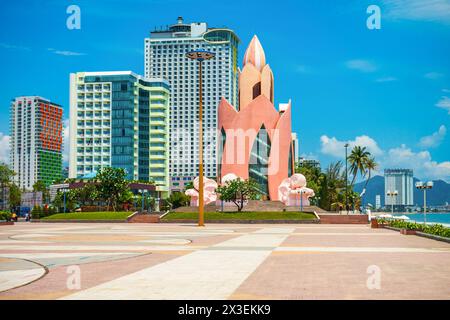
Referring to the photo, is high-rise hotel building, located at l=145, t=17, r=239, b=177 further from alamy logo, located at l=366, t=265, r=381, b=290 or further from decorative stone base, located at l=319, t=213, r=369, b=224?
alamy logo, located at l=366, t=265, r=381, b=290

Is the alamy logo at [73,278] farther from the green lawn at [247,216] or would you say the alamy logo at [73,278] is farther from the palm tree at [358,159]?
the palm tree at [358,159]

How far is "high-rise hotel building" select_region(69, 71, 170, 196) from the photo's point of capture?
142750 mm

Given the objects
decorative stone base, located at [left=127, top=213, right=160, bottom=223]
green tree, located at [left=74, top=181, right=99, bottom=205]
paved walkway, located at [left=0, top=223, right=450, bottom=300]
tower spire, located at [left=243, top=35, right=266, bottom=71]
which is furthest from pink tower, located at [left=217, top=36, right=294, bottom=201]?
paved walkway, located at [left=0, top=223, right=450, bottom=300]

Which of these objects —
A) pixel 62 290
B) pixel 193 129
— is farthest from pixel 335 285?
pixel 193 129

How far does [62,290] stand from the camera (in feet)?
37.5

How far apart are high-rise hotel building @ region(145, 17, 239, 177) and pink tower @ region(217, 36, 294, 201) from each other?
108 metres

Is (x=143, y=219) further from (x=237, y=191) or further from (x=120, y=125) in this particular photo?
(x=120, y=125)

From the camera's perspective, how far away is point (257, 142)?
82438 millimetres

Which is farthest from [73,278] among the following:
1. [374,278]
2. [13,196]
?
[13,196]

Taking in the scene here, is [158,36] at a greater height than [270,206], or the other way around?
[158,36]

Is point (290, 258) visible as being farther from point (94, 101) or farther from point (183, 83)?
point (183, 83)
